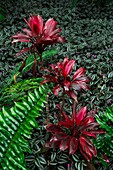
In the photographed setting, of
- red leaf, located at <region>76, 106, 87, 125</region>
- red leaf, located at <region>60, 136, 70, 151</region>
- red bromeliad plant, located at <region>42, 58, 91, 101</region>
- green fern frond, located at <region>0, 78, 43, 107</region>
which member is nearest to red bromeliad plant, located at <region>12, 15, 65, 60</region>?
red bromeliad plant, located at <region>42, 58, 91, 101</region>

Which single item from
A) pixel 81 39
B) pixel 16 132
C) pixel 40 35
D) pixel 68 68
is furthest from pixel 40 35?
pixel 81 39

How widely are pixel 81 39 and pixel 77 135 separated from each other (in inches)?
64.6

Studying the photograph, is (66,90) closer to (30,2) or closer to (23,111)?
(23,111)

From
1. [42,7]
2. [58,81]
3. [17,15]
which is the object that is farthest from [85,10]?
[58,81]

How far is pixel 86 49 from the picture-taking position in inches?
128

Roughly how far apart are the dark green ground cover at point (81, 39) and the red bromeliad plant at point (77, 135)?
378 millimetres

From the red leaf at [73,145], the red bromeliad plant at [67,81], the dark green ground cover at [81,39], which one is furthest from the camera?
the dark green ground cover at [81,39]

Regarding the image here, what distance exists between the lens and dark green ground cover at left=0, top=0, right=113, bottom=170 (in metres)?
2.83

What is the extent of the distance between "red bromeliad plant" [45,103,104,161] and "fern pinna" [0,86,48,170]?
0.46 feet

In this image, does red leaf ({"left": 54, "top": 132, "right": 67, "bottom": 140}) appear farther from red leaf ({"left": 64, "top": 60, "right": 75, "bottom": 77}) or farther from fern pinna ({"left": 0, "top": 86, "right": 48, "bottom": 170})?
red leaf ({"left": 64, "top": 60, "right": 75, "bottom": 77})

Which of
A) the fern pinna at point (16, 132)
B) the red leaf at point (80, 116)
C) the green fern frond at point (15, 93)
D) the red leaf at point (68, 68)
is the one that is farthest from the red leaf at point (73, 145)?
the green fern frond at point (15, 93)

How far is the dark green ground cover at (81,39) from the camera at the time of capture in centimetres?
283

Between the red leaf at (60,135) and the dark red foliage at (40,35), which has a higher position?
the dark red foliage at (40,35)

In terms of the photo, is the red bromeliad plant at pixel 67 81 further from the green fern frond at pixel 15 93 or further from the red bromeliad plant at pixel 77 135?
the green fern frond at pixel 15 93
